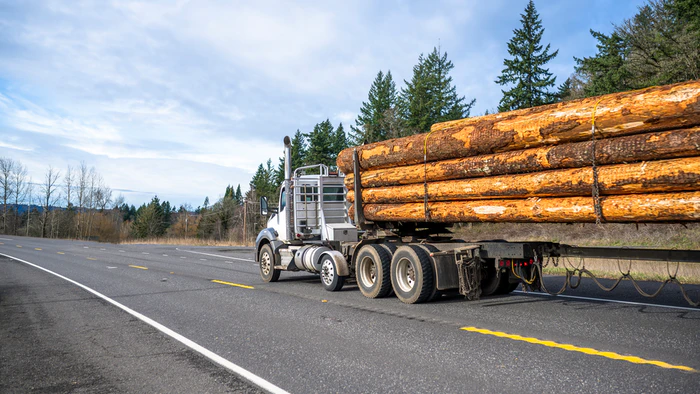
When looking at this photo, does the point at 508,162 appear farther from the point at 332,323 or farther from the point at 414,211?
the point at 332,323

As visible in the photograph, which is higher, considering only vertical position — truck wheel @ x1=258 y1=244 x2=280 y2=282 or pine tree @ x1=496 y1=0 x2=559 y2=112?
pine tree @ x1=496 y1=0 x2=559 y2=112

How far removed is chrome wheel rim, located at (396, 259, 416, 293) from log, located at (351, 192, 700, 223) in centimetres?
94

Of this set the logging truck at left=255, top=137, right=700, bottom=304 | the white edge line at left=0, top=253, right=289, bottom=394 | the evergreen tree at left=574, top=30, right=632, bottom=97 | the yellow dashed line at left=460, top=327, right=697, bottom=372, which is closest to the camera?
the white edge line at left=0, top=253, right=289, bottom=394

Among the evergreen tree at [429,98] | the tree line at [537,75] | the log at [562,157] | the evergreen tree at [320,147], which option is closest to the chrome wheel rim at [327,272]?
the log at [562,157]

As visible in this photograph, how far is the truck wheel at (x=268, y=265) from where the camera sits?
12.2m

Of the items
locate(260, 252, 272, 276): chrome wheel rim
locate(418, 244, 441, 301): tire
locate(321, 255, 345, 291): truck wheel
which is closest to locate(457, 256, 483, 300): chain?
locate(418, 244, 441, 301): tire

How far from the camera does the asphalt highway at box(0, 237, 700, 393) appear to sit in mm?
4246

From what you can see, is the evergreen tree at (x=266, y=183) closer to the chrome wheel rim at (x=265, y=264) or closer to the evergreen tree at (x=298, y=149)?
the evergreen tree at (x=298, y=149)

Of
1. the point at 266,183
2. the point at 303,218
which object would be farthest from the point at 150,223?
the point at 303,218

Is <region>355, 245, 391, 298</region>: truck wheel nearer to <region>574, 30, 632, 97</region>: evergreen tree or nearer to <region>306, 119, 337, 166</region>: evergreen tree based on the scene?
<region>574, 30, 632, 97</region>: evergreen tree

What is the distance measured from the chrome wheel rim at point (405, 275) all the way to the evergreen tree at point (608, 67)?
22.7 meters

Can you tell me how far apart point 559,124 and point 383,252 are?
13.3 ft

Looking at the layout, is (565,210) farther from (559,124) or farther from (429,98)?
(429,98)

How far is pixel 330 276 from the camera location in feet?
33.9
